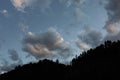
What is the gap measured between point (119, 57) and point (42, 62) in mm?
30991

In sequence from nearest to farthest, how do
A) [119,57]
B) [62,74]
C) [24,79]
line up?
[119,57], [62,74], [24,79]

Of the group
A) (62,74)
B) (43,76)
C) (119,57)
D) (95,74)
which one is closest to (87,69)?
(95,74)

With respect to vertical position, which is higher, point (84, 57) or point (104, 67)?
point (84, 57)

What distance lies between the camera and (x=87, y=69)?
189 ft

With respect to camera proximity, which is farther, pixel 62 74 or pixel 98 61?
pixel 62 74

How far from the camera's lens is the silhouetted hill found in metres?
52.4

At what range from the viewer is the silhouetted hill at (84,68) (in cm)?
5244

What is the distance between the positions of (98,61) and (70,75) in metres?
9.25

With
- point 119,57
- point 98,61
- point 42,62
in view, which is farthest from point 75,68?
point 42,62

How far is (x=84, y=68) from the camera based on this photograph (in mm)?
58625

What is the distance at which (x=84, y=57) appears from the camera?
6269cm

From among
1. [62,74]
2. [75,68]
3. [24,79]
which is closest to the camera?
[75,68]

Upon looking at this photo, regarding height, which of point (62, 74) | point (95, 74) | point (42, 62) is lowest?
point (95, 74)

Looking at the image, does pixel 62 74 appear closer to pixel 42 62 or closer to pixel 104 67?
pixel 42 62
